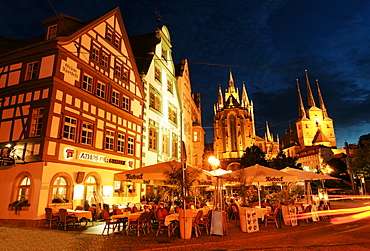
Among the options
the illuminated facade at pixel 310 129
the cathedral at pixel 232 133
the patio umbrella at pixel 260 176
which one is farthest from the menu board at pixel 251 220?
the illuminated facade at pixel 310 129

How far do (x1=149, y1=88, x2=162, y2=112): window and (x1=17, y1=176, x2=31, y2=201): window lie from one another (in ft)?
38.7

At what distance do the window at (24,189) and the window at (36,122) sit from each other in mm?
2387

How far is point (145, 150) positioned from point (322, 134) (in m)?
110

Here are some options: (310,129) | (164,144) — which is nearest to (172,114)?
(164,144)

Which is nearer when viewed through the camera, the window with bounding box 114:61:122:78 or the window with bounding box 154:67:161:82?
the window with bounding box 114:61:122:78

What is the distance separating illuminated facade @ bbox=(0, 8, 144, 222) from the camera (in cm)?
1388

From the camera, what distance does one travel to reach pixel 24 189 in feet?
46.4

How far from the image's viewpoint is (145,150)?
22.2m

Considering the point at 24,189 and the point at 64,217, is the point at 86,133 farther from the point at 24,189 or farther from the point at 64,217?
the point at 64,217

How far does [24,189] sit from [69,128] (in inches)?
152

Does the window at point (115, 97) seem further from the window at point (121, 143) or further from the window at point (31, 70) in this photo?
the window at point (31, 70)

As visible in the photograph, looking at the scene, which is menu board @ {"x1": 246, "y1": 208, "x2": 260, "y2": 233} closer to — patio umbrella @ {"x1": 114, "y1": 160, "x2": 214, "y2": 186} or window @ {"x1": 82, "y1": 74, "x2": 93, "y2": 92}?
patio umbrella @ {"x1": 114, "y1": 160, "x2": 214, "y2": 186}

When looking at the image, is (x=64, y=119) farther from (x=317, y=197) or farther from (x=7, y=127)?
(x=317, y=197)

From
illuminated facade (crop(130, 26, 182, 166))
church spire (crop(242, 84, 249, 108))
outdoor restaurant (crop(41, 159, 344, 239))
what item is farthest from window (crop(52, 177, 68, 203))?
church spire (crop(242, 84, 249, 108))
